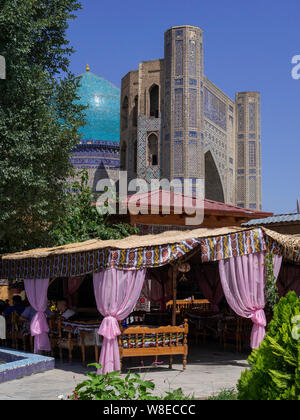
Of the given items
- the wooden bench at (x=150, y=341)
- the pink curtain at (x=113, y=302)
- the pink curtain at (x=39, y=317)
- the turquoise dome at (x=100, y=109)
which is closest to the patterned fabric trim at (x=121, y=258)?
the pink curtain at (x=113, y=302)

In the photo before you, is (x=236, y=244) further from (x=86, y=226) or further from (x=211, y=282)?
(x=86, y=226)

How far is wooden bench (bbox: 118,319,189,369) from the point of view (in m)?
7.57

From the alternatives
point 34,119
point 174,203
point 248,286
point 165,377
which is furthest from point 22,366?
point 174,203

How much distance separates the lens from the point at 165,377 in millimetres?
7332

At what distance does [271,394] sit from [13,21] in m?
7.54

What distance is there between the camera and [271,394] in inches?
129

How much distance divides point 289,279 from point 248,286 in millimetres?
2998

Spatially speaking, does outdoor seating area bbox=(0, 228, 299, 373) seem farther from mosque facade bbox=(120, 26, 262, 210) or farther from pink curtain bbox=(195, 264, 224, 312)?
mosque facade bbox=(120, 26, 262, 210)

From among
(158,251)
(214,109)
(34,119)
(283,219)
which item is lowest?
(158,251)

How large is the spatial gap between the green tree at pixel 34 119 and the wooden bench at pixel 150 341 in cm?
318

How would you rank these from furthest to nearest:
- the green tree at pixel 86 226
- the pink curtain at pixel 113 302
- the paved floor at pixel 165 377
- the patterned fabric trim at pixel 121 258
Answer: the green tree at pixel 86 226 → the patterned fabric trim at pixel 121 258 → the pink curtain at pixel 113 302 → the paved floor at pixel 165 377

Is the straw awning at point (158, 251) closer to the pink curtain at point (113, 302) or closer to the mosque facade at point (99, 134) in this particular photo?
the pink curtain at point (113, 302)

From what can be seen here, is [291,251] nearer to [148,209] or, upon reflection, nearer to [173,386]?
[173,386]

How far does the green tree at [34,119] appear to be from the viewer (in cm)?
895
